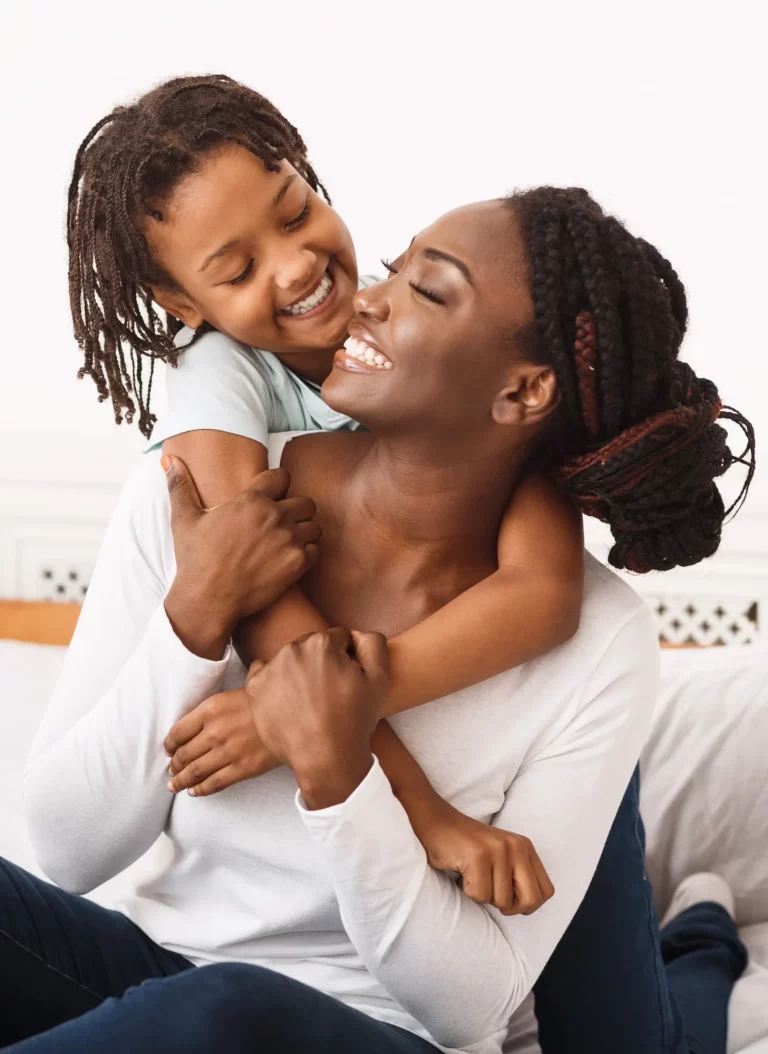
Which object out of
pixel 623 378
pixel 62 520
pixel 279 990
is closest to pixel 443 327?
pixel 623 378

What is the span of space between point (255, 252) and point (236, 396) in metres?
0.17

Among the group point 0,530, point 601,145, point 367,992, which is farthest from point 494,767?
point 0,530

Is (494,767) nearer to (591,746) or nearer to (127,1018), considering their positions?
(591,746)

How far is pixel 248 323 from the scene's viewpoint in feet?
4.11

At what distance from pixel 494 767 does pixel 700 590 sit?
1416mm

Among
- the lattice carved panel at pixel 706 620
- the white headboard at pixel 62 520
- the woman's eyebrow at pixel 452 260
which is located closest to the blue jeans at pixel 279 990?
the woman's eyebrow at pixel 452 260

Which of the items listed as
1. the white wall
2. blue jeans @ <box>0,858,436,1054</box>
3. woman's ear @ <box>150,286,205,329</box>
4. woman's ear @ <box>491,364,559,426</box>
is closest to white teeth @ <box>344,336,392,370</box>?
woman's ear @ <box>491,364,559,426</box>

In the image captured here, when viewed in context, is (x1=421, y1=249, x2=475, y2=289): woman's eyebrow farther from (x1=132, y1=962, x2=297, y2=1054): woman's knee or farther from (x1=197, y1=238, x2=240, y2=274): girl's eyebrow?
(x1=132, y1=962, x2=297, y2=1054): woman's knee

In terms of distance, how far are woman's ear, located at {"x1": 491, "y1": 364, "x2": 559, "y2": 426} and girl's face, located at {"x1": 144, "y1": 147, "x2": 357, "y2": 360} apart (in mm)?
278

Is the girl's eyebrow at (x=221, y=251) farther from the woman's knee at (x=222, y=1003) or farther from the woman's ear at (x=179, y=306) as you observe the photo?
the woman's knee at (x=222, y=1003)

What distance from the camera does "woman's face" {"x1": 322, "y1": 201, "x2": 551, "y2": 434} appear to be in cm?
102

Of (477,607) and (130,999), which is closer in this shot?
(130,999)

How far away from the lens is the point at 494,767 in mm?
1113

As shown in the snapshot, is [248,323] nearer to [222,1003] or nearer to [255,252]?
[255,252]
